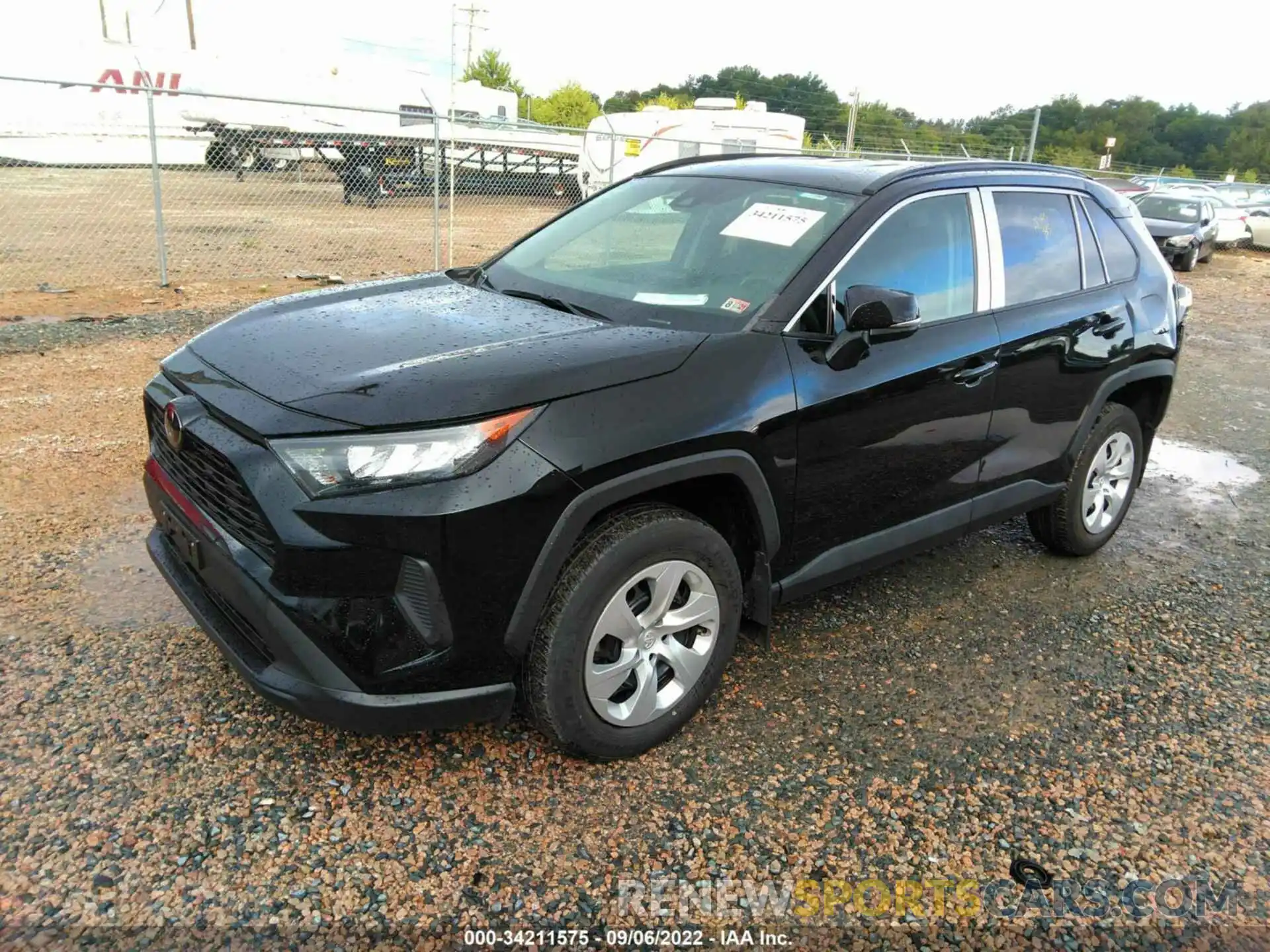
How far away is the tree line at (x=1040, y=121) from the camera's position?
4394 cm

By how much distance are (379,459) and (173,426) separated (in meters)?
0.84

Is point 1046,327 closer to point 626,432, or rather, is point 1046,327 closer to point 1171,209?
point 626,432

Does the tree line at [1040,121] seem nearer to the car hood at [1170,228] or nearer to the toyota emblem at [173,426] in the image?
the car hood at [1170,228]

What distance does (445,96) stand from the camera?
3064 centimetres

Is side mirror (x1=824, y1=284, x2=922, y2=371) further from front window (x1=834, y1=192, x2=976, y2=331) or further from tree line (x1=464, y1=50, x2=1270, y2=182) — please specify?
tree line (x1=464, y1=50, x2=1270, y2=182)

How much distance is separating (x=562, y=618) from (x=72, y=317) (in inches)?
302

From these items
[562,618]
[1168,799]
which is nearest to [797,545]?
[562,618]

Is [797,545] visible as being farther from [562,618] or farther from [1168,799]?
[1168,799]

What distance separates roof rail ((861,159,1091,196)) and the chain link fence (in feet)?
15.6

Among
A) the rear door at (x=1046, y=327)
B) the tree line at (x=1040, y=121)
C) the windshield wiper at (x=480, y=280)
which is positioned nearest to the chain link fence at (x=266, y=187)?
the rear door at (x=1046, y=327)

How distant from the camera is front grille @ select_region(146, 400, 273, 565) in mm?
2359

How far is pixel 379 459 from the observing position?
7.47 feet

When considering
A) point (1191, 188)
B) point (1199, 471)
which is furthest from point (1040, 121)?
point (1199, 471)

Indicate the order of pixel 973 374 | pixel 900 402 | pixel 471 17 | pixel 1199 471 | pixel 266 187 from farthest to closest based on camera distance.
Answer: pixel 471 17, pixel 266 187, pixel 1199 471, pixel 973 374, pixel 900 402
